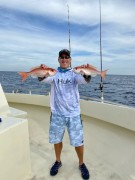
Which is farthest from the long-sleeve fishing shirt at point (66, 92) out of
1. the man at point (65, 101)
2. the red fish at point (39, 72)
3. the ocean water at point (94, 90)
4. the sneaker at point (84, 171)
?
the sneaker at point (84, 171)

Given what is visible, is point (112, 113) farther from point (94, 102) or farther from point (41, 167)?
point (41, 167)

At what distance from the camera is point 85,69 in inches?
98.7

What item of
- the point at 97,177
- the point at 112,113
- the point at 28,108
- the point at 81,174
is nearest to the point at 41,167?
the point at 81,174

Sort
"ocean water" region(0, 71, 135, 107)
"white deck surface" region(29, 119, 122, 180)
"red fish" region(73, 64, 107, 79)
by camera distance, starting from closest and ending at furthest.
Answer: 1. "red fish" region(73, 64, 107, 79)
2. "white deck surface" region(29, 119, 122, 180)
3. "ocean water" region(0, 71, 135, 107)

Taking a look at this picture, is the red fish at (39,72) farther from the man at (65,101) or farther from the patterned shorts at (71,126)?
the patterned shorts at (71,126)

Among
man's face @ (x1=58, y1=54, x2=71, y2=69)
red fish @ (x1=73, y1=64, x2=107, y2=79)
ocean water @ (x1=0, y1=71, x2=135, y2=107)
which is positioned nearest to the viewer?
red fish @ (x1=73, y1=64, x2=107, y2=79)

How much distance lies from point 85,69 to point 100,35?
2620 millimetres

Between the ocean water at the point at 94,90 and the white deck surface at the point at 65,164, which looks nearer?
the white deck surface at the point at 65,164

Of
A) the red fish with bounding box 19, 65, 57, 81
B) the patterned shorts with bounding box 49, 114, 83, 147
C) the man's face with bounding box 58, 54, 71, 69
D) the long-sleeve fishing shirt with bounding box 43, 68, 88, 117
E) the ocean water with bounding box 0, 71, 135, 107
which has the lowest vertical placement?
the ocean water with bounding box 0, 71, 135, 107

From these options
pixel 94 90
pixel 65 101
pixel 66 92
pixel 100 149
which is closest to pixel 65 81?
pixel 66 92

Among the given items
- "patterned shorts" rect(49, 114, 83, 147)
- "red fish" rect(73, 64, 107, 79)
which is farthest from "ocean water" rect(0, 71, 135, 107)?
"patterned shorts" rect(49, 114, 83, 147)

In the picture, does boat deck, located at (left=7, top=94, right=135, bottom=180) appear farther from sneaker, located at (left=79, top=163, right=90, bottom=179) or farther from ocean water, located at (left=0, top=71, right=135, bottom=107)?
ocean water, located at (left=0, top=71, right=135, bottom=107)

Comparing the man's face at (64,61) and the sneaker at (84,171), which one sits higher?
the man's face at (64,61)

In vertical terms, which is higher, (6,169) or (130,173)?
(6,169)
